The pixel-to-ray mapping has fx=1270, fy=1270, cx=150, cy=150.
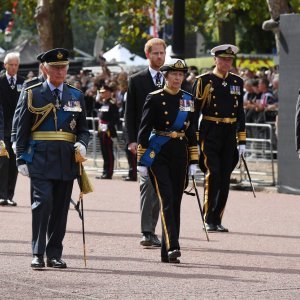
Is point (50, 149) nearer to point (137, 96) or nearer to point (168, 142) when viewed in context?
point (168, 142)

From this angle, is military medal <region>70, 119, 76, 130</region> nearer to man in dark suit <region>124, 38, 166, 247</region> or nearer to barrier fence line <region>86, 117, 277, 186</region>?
man in dark suit <region>124, 38, 166, 247</region>

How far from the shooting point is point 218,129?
45.3 feet

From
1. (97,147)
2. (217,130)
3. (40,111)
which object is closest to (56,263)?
(40,111)

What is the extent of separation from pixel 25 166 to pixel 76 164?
0.43 m

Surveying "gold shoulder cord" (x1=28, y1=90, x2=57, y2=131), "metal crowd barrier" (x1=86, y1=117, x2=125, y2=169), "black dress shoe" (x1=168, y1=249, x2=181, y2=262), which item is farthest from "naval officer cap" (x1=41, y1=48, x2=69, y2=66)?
"metal crowd barrier" (x1=86, y1=117, x2=125, y2=169)

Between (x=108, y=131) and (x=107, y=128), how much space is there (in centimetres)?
5

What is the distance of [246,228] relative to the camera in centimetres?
1423

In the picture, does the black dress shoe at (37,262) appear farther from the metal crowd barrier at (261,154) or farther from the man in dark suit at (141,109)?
the metal crowd barrier at (261,154)

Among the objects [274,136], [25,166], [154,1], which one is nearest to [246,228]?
[25,166]

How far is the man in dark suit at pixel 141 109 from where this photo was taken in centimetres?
1227

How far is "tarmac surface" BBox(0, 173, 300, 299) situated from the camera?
9484mm

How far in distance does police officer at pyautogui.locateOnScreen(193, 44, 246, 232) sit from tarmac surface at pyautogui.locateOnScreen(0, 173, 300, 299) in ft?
1.32

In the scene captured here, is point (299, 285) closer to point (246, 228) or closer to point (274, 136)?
point (246, 228)

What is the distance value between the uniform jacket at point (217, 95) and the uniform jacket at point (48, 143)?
3244mm
